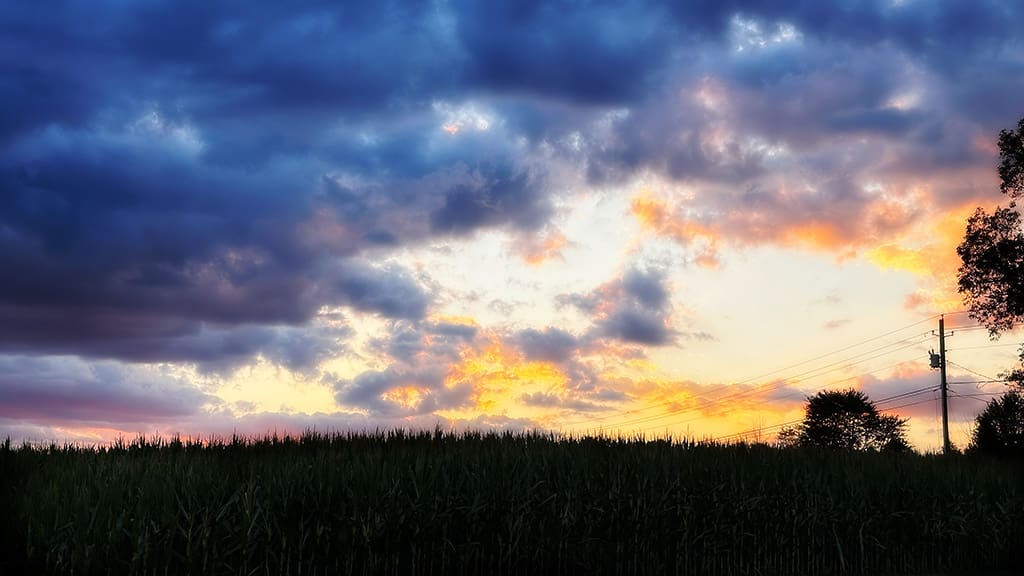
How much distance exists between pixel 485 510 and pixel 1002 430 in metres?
41.5

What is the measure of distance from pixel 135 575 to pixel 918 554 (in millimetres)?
19948

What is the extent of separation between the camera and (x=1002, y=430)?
4731cm

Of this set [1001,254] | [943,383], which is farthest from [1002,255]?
[943,383]

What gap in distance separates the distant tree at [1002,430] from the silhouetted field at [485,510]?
23.8 metres

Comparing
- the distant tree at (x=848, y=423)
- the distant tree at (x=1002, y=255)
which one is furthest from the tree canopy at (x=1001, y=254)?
the distant tree at (x=848, y=423)

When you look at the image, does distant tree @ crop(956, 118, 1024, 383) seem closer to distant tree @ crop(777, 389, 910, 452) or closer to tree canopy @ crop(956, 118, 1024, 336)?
tree canopy @ crop(956, 118, 1024, 336)

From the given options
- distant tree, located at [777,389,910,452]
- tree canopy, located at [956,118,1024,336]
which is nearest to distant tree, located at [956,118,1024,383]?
tree canopy, located at [956,118,1024,336]

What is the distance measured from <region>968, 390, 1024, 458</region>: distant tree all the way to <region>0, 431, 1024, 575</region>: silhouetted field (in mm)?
23819

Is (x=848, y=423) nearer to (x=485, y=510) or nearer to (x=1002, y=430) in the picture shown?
(x=1002, y=430)

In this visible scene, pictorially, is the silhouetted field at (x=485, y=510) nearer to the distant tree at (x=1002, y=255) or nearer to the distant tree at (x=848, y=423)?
the distant tree at (x=1002, y=255)

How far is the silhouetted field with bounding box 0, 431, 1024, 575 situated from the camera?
1380cm

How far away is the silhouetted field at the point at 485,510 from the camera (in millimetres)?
13797

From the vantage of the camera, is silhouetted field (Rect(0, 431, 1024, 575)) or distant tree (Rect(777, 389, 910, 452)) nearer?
silhouetted field (Rect(0, 431, 1024, 575))

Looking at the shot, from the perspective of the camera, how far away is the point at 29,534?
1445cm
